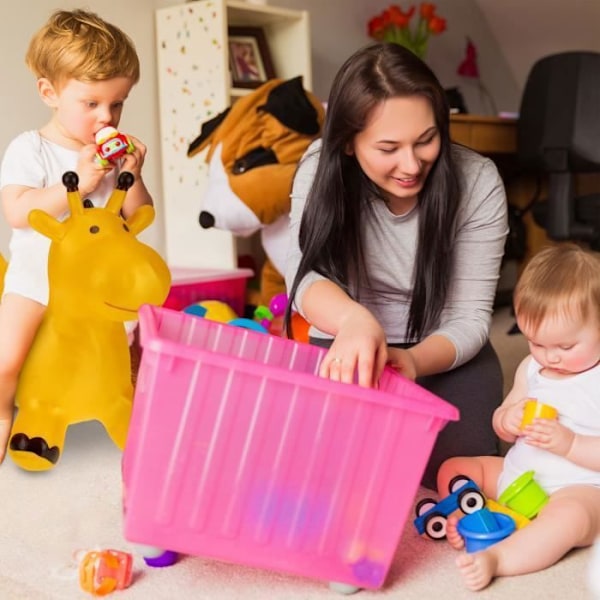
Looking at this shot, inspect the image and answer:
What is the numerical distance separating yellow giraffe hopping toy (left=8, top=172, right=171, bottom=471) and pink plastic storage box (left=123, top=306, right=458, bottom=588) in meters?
0.34

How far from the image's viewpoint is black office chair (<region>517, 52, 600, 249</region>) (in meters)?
2.63

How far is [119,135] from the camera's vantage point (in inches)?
56.1

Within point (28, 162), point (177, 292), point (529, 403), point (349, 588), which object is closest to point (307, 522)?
point (349, 588)

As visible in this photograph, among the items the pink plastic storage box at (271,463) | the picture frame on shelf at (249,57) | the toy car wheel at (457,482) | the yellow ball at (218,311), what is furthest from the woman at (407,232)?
the picture frame on shelf at (249,57)

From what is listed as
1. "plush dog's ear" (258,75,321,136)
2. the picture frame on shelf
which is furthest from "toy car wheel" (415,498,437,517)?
the picture frame on shelf

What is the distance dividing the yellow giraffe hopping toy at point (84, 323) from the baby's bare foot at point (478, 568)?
0.59m

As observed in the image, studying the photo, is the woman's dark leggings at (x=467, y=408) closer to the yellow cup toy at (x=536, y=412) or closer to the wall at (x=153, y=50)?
the yellow cup toy at (x=536, y=412)

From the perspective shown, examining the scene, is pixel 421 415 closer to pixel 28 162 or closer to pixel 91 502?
pixel 91 502

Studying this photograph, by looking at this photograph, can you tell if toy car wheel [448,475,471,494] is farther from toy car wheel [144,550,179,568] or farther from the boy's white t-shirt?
the boy's white t-shirt

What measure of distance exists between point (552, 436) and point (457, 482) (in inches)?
7.0

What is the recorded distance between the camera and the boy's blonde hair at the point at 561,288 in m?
1.20

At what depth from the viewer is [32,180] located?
4.97 ft

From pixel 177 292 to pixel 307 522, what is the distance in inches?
52.9

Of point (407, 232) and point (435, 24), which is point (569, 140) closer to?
point (435, 24)
